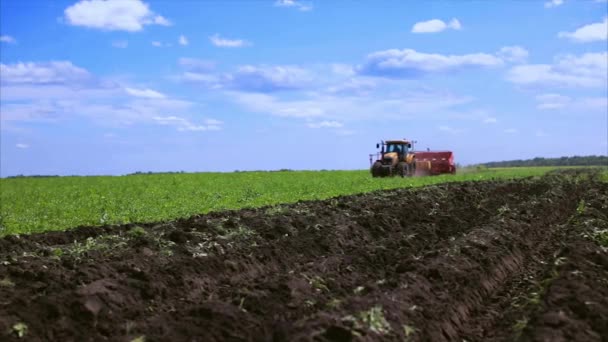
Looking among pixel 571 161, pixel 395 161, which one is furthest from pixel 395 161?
pixel 571 161

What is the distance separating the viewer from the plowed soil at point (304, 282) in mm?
6727

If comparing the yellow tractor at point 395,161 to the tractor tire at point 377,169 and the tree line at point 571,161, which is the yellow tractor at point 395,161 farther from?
the tree line at point 571,161

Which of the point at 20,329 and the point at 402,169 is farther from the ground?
the point at 402,169

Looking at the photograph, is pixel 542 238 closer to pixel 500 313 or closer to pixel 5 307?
pixel 500 313

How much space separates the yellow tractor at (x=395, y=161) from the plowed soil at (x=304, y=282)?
78.8ft

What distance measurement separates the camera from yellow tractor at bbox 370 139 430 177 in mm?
39219

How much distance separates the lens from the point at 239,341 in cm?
643

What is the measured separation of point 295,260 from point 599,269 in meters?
4.58

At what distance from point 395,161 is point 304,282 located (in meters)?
31.7

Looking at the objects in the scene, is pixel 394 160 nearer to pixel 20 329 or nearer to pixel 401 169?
pixel 401 169

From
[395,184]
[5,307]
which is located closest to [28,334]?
[5,307]

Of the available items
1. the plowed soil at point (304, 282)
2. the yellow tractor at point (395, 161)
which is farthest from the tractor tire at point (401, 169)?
the plowed soil at point (304, 282)

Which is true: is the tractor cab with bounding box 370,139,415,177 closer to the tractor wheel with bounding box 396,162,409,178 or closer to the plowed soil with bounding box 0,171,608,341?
the tractor wheel with bounding box 396,162,409,178

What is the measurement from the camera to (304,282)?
841 cm
